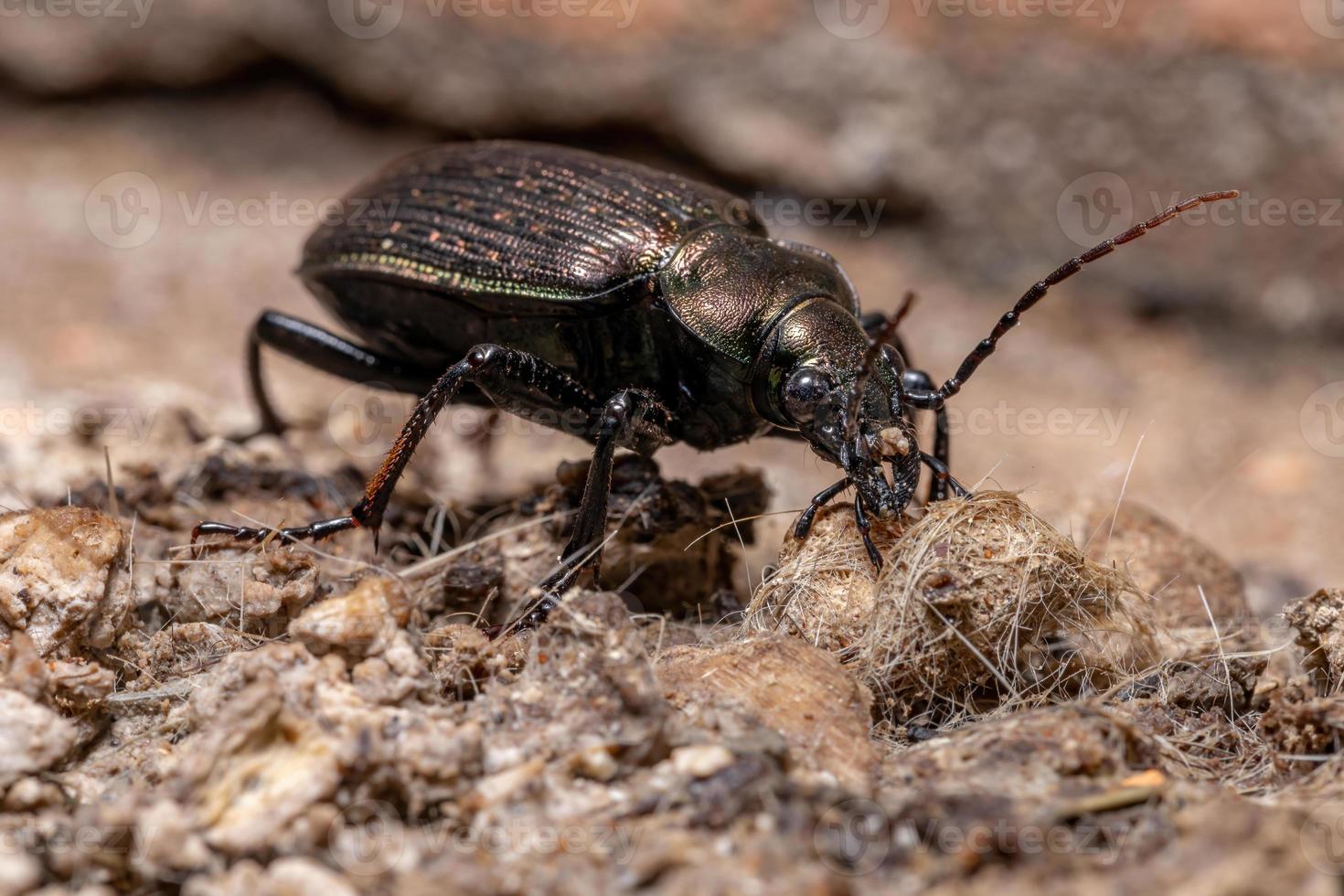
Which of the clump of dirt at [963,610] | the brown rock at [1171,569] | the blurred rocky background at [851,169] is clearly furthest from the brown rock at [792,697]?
the blurred rocky background at [851,169]

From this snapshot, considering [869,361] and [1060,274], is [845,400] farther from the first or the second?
[1060,274]

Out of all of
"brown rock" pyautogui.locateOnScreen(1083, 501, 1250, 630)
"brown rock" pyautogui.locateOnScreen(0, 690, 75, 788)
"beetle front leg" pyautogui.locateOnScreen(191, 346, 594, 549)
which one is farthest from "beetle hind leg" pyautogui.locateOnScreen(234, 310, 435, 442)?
"brown rock" pyautogui.locateOnScreen(1083, 501, 1250, 630)

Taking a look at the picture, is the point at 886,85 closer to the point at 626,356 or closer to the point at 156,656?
the point at 626,356

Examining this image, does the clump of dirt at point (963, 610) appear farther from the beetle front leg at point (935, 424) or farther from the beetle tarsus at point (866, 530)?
the beetle front leg at point (935, 424)

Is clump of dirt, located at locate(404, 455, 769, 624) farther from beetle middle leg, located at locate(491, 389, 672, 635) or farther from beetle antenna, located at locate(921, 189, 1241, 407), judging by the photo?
beetle antenna, located at locate(921, 189, 1241, 407)

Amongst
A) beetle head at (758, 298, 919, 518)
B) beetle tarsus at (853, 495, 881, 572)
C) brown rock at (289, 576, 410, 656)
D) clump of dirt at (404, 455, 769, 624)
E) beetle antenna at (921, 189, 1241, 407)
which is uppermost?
beetle antenna at (921, 189, 1241, 407)

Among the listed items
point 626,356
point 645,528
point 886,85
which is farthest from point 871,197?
point 645,528

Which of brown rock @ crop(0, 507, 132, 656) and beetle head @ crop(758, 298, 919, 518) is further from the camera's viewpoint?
beetle head @ crop(758, 298, 919, 518)
